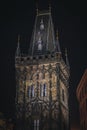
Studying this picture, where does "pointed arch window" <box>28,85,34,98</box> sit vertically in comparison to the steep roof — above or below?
below

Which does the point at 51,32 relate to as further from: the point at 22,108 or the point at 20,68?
the point at 22,108

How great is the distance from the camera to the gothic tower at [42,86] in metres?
70.4

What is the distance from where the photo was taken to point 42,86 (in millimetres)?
73188

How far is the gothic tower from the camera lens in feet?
231

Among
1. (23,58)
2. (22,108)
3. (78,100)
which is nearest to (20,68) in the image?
(23,58)

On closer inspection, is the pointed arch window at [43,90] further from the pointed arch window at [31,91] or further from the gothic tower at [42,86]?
the pointed arch window at [31,91]

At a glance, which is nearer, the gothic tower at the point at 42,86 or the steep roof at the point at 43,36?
the gothic tower at the point at 42,86

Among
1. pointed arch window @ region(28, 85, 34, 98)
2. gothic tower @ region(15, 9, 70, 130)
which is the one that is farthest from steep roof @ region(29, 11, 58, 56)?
pointed arch window @ region(28, 85, 34, 98)

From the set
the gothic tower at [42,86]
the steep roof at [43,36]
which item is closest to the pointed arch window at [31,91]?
the gothic tower at [42,86]

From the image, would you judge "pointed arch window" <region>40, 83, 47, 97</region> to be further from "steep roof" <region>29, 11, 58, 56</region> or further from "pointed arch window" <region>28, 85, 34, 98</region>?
"steep roof" <region>29, 11, 58, 56</region>

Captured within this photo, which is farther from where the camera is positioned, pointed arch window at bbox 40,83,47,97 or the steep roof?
the steep roof

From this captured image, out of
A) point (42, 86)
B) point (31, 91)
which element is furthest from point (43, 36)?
point (31, 91)

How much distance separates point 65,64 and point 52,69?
610 cm

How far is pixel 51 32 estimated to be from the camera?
261 feet
